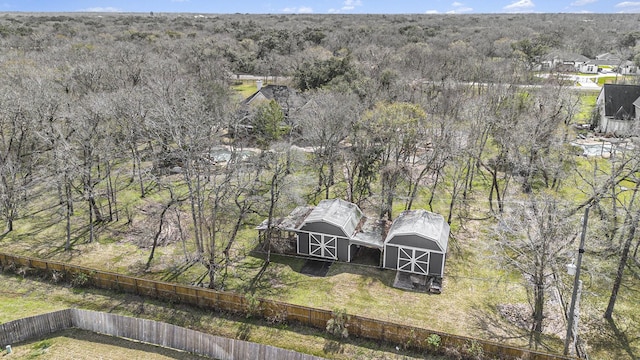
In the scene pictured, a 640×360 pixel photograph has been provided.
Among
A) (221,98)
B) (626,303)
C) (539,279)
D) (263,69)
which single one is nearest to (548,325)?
(539,279)

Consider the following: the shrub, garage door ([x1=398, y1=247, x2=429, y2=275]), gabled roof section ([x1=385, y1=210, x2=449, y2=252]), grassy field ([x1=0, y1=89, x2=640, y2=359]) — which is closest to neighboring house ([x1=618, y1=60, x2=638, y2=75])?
grassy field ([x1=0, y1=89, x2=640, y2=359])

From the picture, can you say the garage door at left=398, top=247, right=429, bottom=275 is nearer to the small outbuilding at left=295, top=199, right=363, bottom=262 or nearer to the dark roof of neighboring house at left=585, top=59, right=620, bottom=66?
the small outbuilding at left=295, top=199, right=363, bottom=262

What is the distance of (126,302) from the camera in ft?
61.6

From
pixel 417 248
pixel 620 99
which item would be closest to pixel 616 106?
pixel 620 99

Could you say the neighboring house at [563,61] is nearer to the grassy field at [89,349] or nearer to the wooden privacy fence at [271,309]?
the wooden privacy fence at [271,309]

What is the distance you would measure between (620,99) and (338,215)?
39120mm

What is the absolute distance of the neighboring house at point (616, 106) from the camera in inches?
1709

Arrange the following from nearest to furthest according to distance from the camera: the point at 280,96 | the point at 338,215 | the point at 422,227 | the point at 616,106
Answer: the point at 422,227 < the point at 338,215 < the point at 280,96 < the point at 616,106

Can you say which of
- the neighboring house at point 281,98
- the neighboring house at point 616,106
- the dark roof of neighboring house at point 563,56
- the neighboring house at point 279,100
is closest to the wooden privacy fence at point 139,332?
the neighboring house at point 279,100

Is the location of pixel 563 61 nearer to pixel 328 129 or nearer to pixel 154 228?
pixel 328 129

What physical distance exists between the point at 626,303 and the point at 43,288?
2611cm

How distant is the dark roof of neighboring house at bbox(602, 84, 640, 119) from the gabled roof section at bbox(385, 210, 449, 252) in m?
33.8

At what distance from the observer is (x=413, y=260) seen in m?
20.7

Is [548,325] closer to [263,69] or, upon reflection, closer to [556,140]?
[556,140]
